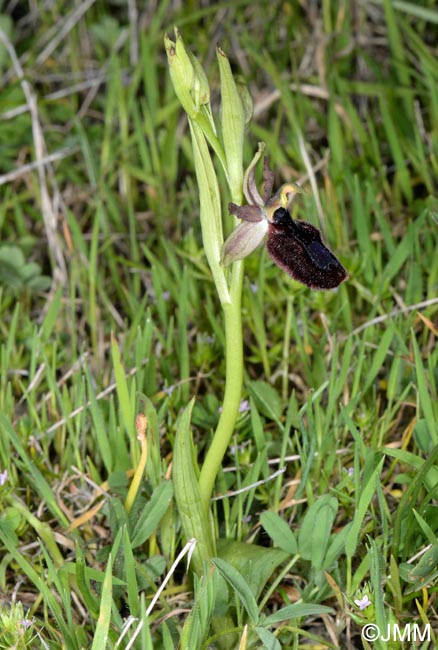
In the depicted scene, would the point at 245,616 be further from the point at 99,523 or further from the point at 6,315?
the point at 6,315

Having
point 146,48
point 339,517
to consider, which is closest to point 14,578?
point 339,517

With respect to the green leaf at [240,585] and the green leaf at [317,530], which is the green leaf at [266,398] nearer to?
the green leaf at [317,530]

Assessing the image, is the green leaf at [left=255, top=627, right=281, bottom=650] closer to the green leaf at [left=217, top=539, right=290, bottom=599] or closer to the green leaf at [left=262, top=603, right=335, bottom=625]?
the green leaf at [left=262, top=603, right=335, bottom=625]

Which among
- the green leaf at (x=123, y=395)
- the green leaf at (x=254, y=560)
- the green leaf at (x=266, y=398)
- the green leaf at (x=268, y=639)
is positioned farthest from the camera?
the green leaf at (x=266, y=398)

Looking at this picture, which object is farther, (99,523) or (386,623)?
(99,523)

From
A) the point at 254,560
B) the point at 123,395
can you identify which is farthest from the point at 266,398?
the point at 254,560

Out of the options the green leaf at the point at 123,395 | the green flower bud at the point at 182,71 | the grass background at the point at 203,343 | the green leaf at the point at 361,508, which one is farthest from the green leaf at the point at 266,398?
the green flower bud at the point at 182,71

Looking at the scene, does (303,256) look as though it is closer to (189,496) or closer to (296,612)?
(189,496)
